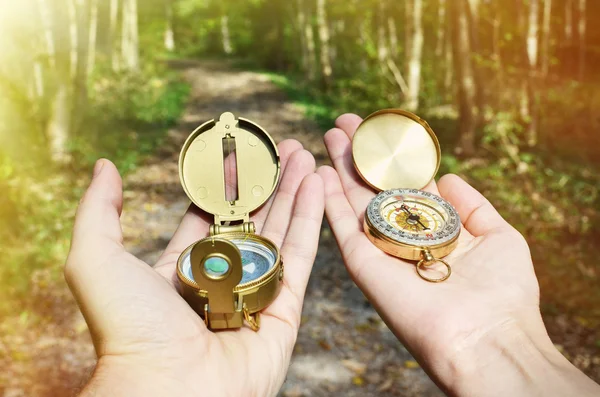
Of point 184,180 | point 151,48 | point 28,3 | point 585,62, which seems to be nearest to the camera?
point 184,180

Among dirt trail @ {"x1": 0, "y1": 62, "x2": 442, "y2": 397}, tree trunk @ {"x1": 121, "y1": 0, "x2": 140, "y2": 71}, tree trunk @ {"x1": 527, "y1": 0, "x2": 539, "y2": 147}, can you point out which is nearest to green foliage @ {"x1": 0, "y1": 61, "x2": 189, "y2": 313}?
dirt trail @ {"x1": 0, "y1": 62, "x2": 442, "y2": 397}

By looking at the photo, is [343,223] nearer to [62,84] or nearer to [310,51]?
[62,84]

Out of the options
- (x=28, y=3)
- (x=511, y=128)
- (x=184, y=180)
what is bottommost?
(x=511, y=128)

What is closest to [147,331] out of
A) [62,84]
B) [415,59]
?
[62,84]

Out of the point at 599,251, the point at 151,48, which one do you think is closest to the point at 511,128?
the point at 599,251

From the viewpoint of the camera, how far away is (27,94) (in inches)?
336

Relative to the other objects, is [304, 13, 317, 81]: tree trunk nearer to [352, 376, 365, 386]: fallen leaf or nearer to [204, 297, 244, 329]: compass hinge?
[352, 376, 365, 386]: fallen leaf

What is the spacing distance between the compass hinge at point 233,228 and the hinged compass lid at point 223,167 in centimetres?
8

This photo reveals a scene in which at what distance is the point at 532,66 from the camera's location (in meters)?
8.88

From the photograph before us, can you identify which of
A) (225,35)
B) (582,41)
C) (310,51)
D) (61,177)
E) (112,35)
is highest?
(112,35)

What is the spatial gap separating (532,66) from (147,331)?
891 centimetres

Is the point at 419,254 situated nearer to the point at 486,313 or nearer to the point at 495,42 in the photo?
the point at 486,313

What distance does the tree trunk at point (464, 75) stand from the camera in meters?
9.46

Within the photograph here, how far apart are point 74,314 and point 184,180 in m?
3.00
